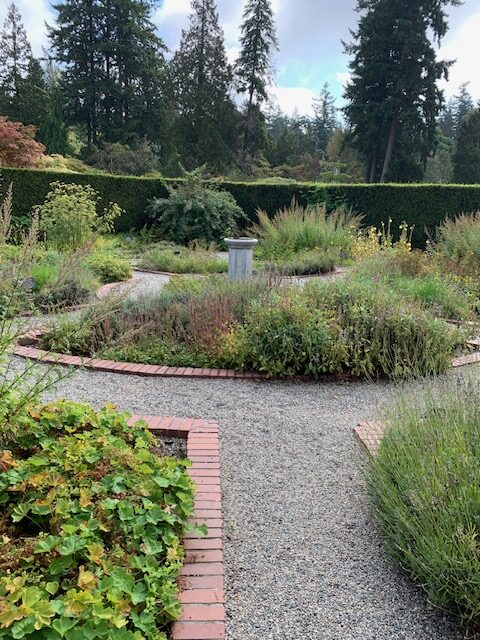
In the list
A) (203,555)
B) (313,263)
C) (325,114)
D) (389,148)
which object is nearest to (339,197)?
(313,263)

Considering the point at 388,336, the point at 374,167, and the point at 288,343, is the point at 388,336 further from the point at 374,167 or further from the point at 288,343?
the point at 374,167

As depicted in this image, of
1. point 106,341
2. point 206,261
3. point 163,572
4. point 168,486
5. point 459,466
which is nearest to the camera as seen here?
point 163,572

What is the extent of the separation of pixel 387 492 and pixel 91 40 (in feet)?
95.6

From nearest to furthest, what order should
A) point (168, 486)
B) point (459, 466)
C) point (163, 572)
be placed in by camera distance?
point (163, 572)
point (459, 466)
point (168, 486)

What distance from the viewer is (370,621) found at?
1.49 m

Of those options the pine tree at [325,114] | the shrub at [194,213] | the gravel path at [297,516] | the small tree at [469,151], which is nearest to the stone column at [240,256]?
the gravel path at [297,516]

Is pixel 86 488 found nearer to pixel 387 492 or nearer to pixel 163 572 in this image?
pixel 163 572

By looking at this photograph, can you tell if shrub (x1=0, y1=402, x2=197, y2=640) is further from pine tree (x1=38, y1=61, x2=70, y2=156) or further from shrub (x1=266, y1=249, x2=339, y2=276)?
pine tree (x1=38, y1=61, x2=70, y2=156)

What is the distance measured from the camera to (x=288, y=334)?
3691 millimetres

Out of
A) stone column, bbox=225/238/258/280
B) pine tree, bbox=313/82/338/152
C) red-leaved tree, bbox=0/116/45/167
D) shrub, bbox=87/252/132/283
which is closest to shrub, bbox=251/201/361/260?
stone column, bbox=225/238/258/280

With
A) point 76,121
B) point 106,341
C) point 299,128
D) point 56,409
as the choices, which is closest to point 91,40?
point 76,121

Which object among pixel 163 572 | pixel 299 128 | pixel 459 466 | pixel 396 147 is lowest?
pixel 163 572

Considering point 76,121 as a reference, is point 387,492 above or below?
below

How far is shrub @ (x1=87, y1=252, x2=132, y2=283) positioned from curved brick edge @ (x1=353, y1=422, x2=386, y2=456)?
5082 millimetres
